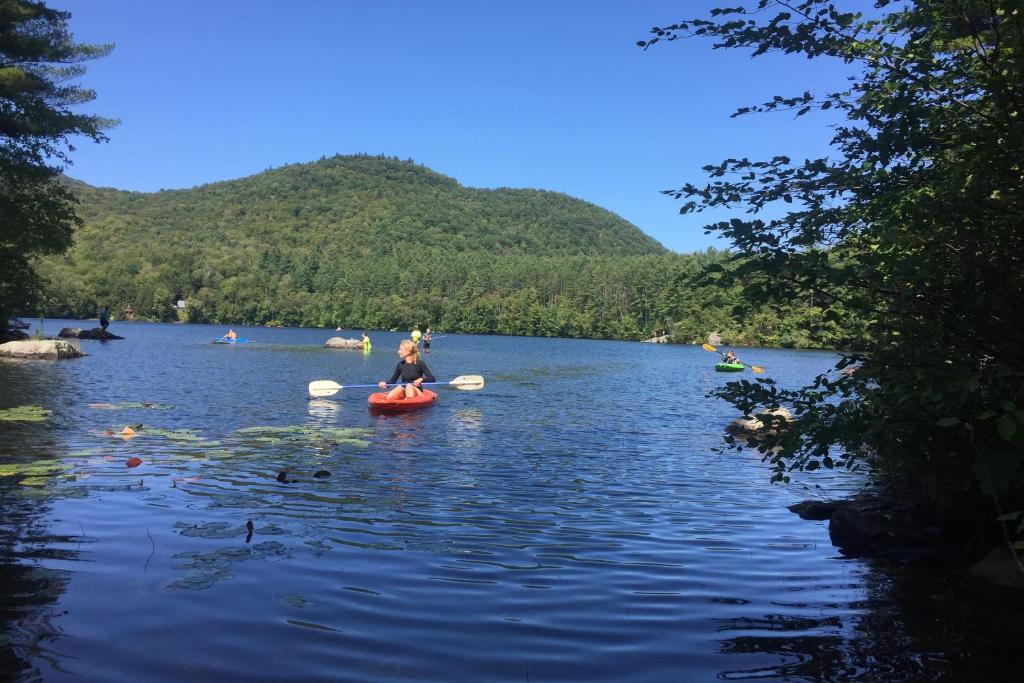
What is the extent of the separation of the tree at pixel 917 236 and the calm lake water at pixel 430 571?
1.50m

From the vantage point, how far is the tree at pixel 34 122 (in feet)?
65.5

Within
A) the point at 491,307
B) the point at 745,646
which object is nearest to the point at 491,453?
the point at 745,646

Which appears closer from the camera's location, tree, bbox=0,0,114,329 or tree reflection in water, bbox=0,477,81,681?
tree reflection in water, bbox=0,477,81,681

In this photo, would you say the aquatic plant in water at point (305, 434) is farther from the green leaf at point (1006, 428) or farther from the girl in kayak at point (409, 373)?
the green leaf at point (1006, 428)

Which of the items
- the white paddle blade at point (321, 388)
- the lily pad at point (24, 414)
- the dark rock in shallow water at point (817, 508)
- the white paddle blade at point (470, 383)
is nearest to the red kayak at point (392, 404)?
the white paddle blade at point (321, 388)

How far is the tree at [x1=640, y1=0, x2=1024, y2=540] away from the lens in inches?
204

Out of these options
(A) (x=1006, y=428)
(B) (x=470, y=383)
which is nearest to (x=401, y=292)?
(B) (x=470, y=383)

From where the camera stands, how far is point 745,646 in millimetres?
5262

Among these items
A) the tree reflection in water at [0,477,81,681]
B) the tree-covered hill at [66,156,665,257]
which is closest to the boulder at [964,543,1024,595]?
the tree reflection in water at [0,477,81,681]

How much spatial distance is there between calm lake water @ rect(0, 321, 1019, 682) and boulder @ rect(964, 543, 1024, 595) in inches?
15.5

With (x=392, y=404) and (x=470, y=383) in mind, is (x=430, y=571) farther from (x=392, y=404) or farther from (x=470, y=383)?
(x=470, y=383)

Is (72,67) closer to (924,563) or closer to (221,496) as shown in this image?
(221,496)

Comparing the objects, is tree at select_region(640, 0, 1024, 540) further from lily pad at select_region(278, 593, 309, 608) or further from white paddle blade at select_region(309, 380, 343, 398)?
white paddle blade at select_region(309, 380, 343, 398)

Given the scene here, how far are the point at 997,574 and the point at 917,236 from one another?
11.8ft
